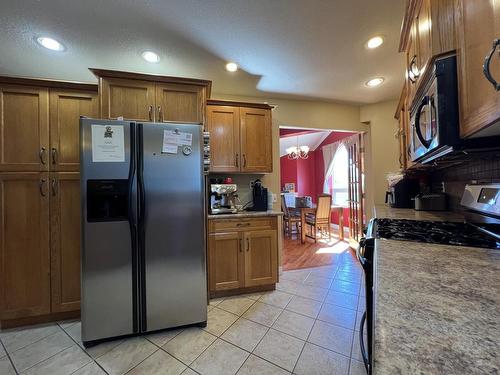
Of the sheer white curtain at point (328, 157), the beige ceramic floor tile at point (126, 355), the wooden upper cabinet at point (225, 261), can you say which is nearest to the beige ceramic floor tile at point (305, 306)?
the wooden upper cabinet at point (225, 261)

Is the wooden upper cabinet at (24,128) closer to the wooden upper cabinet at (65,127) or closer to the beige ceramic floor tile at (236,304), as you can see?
the wooden upper cabinet at (65,127)

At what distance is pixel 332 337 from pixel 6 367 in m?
2.21

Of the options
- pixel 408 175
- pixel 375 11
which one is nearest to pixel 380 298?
pixel 375 11

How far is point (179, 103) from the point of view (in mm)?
2168

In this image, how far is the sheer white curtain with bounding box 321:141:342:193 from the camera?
6150 millimetres

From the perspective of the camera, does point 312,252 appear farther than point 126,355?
Yes

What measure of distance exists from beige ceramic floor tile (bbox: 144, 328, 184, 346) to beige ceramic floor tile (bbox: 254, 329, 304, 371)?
661 millimetres

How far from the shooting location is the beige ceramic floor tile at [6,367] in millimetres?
1433

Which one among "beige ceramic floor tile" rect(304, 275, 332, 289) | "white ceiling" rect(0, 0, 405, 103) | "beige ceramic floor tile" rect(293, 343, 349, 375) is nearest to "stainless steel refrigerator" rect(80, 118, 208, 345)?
"white ceiling" rect(0, 0, 405, 103)

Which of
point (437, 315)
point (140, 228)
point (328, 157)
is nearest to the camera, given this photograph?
point (437, 315)

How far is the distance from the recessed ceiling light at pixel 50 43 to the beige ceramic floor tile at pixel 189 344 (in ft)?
8.19

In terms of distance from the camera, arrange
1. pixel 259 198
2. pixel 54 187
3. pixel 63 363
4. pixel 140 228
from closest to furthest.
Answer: pixel 63 363
pixel 140 228
pixel 54 187
pixel 259 198

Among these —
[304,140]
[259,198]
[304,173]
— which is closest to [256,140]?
[259,198]

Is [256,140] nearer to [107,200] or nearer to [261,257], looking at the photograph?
[261,257]
